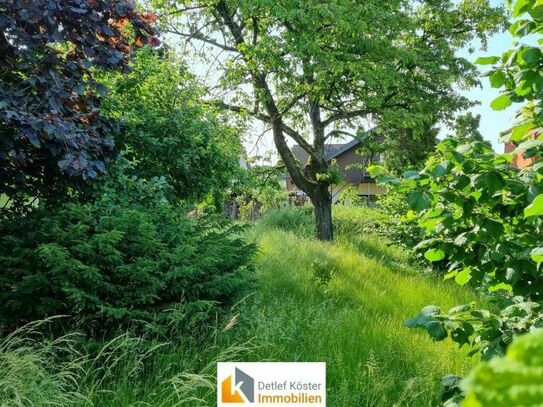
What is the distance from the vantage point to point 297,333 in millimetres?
4422

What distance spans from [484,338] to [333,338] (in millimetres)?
2224

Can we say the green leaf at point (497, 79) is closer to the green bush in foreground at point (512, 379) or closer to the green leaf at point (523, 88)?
the green leaf at point (523, 88)

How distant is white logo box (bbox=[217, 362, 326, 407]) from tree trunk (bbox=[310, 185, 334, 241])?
8.44m

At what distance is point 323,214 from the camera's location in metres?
11.9

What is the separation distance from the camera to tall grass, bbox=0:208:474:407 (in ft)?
9.98

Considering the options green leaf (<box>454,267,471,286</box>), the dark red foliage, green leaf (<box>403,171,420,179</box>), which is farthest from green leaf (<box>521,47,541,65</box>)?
the dark red foliage

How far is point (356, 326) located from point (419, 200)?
3.10m

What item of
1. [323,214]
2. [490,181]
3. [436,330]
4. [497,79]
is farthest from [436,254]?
[323,214]

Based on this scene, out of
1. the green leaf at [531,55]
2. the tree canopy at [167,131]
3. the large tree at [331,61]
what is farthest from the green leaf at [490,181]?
the large tree at [331,61]

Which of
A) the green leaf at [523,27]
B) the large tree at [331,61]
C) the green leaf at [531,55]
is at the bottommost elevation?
the green leaf at [531,55]

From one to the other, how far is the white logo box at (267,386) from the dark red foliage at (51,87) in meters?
1.87

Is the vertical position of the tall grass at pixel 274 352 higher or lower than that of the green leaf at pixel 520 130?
lower

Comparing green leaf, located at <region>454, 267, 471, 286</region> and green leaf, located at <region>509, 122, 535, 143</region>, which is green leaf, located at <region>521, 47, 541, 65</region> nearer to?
green leaf, located at <region>509, 122, 535, 143</region>

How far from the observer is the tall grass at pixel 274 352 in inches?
120
